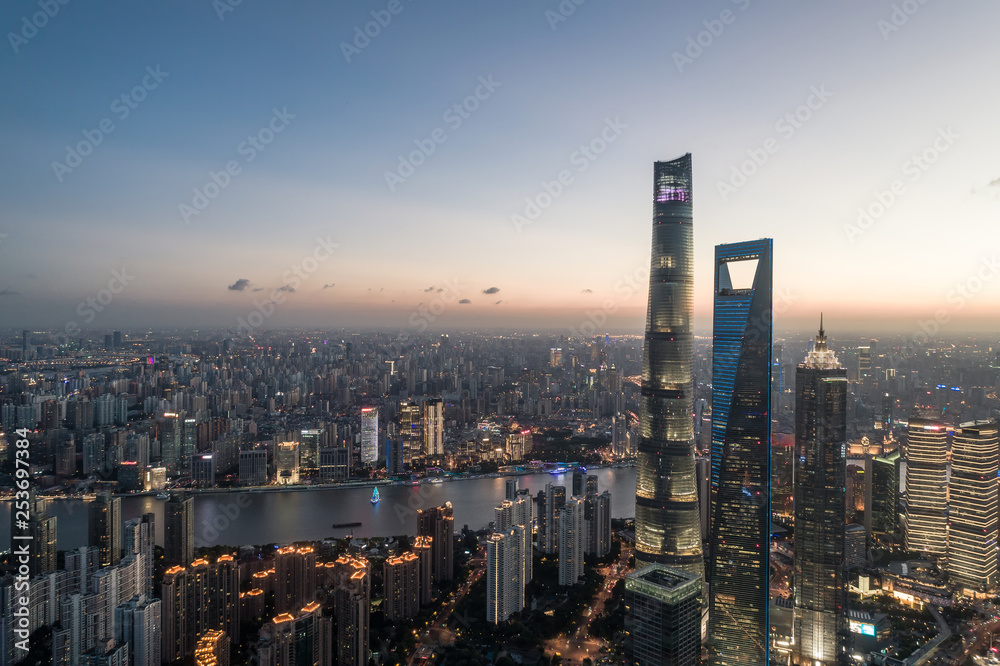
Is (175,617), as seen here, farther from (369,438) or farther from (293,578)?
(369,438)

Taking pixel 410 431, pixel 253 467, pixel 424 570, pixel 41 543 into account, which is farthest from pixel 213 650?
pixel 410 431

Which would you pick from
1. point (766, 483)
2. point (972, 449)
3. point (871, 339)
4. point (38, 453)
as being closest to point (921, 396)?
point (871, 339)

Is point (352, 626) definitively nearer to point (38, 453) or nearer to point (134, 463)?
point (134, 463)

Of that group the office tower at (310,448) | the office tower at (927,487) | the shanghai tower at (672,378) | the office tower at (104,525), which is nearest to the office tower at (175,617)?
the office tower at (104,525)

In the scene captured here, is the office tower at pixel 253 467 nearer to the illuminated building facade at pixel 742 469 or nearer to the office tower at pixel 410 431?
the office tower at pixel 410 431

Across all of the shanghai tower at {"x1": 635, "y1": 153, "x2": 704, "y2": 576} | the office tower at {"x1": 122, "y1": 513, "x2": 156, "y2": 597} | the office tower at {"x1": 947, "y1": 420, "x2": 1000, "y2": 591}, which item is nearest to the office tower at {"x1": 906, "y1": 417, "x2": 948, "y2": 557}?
the office tower at {"x1": 947, "y1": 420, "x2": 1000, "y2": 591}

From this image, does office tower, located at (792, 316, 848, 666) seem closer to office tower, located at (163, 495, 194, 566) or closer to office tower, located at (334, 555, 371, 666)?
office tower, located at (334, 555, 371, 666)
